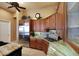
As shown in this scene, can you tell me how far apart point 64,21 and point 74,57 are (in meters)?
0.52

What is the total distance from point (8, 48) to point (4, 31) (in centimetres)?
27

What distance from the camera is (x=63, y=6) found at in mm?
1613

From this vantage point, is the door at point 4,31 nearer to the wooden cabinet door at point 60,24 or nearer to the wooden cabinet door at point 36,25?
the wooden cabinet door at point 36,25

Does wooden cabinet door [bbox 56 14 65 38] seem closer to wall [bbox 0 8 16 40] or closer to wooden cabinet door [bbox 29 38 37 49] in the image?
wooden cabinet door [bbox 29 38 37 49]

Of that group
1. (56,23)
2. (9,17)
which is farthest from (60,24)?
(9,17)

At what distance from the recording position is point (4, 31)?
5.45 ft

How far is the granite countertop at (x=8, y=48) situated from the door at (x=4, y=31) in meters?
0.09

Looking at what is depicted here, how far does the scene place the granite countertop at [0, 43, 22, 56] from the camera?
151cm

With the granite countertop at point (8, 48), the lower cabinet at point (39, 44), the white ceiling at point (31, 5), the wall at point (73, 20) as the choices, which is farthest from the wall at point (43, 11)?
the granite countertop at point (8, 48)

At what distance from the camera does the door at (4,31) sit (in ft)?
5.27

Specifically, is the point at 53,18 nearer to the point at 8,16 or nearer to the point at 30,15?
the point at 30,15

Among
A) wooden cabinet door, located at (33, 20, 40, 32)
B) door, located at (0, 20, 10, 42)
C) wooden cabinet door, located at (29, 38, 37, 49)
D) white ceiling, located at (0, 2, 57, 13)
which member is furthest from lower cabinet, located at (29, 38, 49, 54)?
white ceiling, located at (0, 2, 57, 13)

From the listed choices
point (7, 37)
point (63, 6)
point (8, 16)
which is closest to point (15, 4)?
point (8, 16)

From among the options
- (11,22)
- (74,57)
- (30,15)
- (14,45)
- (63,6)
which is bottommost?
(74,57)
